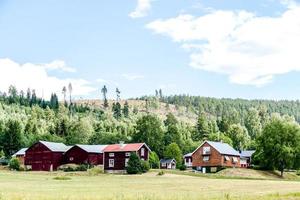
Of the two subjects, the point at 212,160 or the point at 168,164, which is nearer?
the point at 212,160

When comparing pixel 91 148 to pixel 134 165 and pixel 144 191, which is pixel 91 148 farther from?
pixel 144 191

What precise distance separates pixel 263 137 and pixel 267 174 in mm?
7436

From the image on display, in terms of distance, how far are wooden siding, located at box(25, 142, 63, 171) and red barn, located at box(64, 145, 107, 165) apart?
88.1 inches

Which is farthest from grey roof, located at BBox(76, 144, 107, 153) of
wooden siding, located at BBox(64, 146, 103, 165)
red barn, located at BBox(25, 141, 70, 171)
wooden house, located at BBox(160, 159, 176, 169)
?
wooden house, located at BBox(160, 159, 176, 169)

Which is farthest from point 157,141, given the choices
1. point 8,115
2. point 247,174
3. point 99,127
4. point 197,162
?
point 8,115

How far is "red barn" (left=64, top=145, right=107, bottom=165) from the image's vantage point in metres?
106

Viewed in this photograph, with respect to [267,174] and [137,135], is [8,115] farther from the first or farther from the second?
[267,174]

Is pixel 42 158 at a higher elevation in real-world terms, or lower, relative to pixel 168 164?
higher

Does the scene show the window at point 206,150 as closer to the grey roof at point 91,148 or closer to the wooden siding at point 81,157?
the grey roof at point 91,148

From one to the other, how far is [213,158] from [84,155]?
86.6 ft

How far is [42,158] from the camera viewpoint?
109938 millimetres

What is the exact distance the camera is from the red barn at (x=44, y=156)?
10875 cm

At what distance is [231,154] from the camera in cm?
10519

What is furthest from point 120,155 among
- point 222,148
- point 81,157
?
point 222,148
